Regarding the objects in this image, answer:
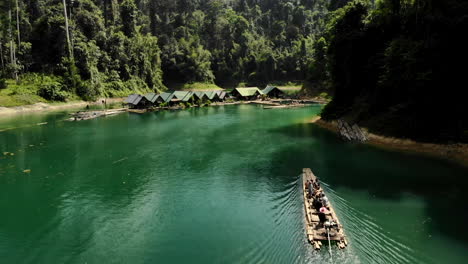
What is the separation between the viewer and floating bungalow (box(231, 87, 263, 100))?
10800 cm

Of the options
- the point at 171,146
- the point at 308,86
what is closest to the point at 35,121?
the point at 171,146

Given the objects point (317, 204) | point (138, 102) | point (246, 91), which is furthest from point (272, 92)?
point (317, 204)

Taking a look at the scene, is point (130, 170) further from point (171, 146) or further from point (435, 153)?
point (435, 153)

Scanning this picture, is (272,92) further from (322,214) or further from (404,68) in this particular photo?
(322,214)

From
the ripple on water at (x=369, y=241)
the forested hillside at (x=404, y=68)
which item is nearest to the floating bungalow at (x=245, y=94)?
the forested hillside at (x=404, y=68)

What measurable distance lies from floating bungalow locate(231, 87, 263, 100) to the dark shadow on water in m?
66.9

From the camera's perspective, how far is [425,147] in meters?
35.4

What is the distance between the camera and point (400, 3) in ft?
150

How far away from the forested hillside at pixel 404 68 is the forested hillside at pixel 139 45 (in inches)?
3036

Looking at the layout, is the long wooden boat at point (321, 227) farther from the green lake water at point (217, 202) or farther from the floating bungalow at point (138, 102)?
the floating bungalow at point (138, 102)

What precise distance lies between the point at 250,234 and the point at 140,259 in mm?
6678

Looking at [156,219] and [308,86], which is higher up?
[308,86]

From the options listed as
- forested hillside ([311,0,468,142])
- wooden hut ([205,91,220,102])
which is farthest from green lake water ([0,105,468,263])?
wooden hut ([205,91,220,102])

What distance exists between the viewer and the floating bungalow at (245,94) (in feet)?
354
